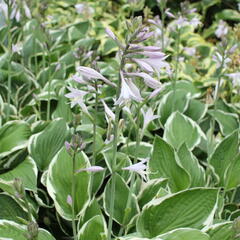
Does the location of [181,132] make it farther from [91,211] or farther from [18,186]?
[18,186]

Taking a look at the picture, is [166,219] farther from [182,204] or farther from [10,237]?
[10,237]

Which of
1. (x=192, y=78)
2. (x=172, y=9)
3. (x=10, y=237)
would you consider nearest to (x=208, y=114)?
(x=192, y=78)

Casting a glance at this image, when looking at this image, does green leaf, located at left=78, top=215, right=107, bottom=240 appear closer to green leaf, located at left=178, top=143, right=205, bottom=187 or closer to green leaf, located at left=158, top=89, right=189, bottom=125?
green leaf, located at left=178, top=143, right=205, bottom=187

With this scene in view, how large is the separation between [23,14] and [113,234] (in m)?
1.97

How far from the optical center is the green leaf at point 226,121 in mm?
3191

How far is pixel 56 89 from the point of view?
3.44 m

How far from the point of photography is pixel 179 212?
200cm

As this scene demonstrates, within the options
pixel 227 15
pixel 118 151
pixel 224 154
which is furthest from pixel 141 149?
pixel 227 15

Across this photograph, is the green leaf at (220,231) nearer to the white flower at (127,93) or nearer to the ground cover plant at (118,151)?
the ground cover plant at (118,151)

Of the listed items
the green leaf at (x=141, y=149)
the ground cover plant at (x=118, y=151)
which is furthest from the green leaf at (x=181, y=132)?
the green leaf at (x=141, y=149)

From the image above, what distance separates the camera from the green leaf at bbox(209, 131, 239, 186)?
2.61 metres

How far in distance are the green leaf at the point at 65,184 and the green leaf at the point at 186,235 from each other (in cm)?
51

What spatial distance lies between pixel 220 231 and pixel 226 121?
1.41 metres

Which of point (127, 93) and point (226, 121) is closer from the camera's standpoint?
point (127, 93)
